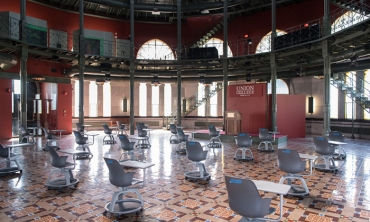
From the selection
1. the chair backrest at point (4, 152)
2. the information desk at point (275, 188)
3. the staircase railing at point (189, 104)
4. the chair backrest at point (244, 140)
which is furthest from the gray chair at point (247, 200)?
the staircase railing at point (189, 104)

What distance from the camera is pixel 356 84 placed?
16.7 metres

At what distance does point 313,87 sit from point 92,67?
1572cm

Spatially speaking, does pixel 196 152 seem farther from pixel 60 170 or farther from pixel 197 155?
pixel 60 170

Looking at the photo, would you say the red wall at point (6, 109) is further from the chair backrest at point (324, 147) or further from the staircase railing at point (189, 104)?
the chair backrest at point (324, 147)

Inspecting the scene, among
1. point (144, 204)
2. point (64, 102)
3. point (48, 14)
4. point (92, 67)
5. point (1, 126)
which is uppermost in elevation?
point (48, 14)

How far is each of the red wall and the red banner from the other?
12.9m

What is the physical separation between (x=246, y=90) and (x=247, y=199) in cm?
1258

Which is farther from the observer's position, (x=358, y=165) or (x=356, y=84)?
(x=356, y=84)

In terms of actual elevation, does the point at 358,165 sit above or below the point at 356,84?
below

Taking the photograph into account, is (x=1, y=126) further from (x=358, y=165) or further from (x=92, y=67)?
(x=358, y=165)

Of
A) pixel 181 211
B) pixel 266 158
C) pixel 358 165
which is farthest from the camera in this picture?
pixel 266 158

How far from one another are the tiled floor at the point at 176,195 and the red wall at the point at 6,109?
26.4ft

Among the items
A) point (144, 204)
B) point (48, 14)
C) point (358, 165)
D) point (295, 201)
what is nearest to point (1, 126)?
point (48, 14)

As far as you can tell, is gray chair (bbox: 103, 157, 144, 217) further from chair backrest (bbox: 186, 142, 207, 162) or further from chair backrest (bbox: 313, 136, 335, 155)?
chair backrest (bbox: 313, 136, 335, 155)
